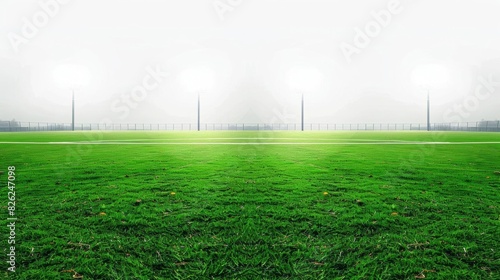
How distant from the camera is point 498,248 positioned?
412 centimetres

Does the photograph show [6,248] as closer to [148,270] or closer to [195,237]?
[148,270]

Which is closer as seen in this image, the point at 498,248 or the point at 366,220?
the point at 498,248

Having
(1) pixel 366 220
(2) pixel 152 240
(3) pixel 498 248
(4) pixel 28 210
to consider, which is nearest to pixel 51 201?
(4) pixel 28 210

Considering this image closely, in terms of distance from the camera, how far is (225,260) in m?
3.82

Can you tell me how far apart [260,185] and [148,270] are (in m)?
3.88

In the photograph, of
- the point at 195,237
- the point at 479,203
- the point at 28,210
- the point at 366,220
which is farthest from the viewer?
the point at 479,203

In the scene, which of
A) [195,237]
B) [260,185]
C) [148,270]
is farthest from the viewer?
[260,185]

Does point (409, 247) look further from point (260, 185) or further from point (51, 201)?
point (51, 201)

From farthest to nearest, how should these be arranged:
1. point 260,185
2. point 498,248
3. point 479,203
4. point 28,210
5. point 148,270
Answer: point 260,185 < point 479,203 < point 28,210 < point 498,248 < point 148,270

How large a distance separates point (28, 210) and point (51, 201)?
0.63 meters

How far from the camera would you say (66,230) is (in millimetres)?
4730

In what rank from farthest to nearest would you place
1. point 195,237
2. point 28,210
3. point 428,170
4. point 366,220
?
point 428,170, point 28,210, point 366,220, point 195,237

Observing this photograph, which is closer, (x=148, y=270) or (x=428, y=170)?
(x=148, y=270)

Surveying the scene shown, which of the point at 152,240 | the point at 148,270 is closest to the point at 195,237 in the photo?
the point at 152,240
